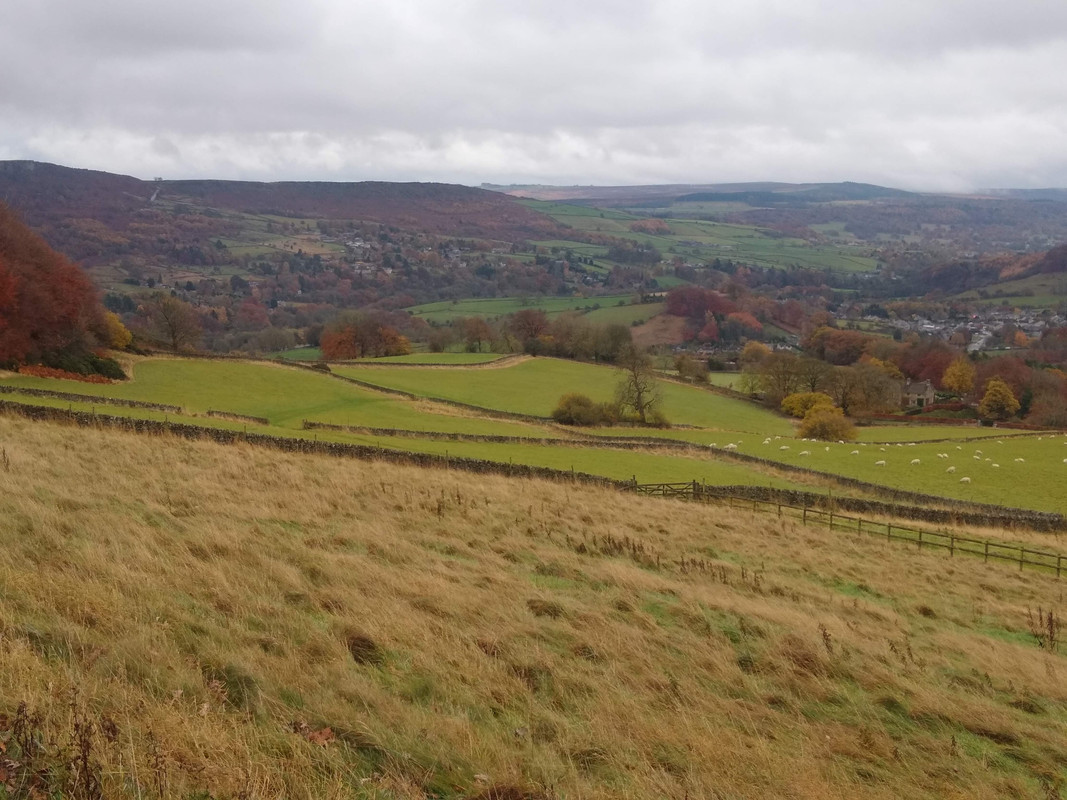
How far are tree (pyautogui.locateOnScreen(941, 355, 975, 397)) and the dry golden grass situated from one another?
83647 mm

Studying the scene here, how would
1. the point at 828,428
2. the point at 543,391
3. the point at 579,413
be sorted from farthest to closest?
the point at 543,391 < the point at 828,428 < the point at 579,413

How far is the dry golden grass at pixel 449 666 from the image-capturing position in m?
5.48

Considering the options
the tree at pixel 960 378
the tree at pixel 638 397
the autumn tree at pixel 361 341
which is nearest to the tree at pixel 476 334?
the autumn tree at pixel 361 341

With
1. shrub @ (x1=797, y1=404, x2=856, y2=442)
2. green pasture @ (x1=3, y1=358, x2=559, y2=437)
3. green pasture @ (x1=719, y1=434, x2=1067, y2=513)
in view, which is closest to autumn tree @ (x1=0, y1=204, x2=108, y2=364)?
green pasture @ (x1=3, y1=358, x2=559, y2=437)

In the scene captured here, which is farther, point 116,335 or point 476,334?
point 476,334

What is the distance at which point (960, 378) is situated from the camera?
8975 cm

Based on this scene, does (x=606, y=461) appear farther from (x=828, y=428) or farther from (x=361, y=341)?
(x=361, y=341)

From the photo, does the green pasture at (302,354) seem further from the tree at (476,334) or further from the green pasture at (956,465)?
the green pasture at (956,465)

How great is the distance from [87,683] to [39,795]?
4.68 ft

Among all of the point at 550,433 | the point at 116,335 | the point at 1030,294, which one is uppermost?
the point at 1030,294

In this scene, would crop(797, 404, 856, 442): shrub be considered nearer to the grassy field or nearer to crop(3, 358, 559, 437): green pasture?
the grassy field

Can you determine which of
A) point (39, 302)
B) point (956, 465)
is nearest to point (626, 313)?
point (956, 465)

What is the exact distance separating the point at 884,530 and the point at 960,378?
73.4 metres

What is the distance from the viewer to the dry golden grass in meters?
5.48
